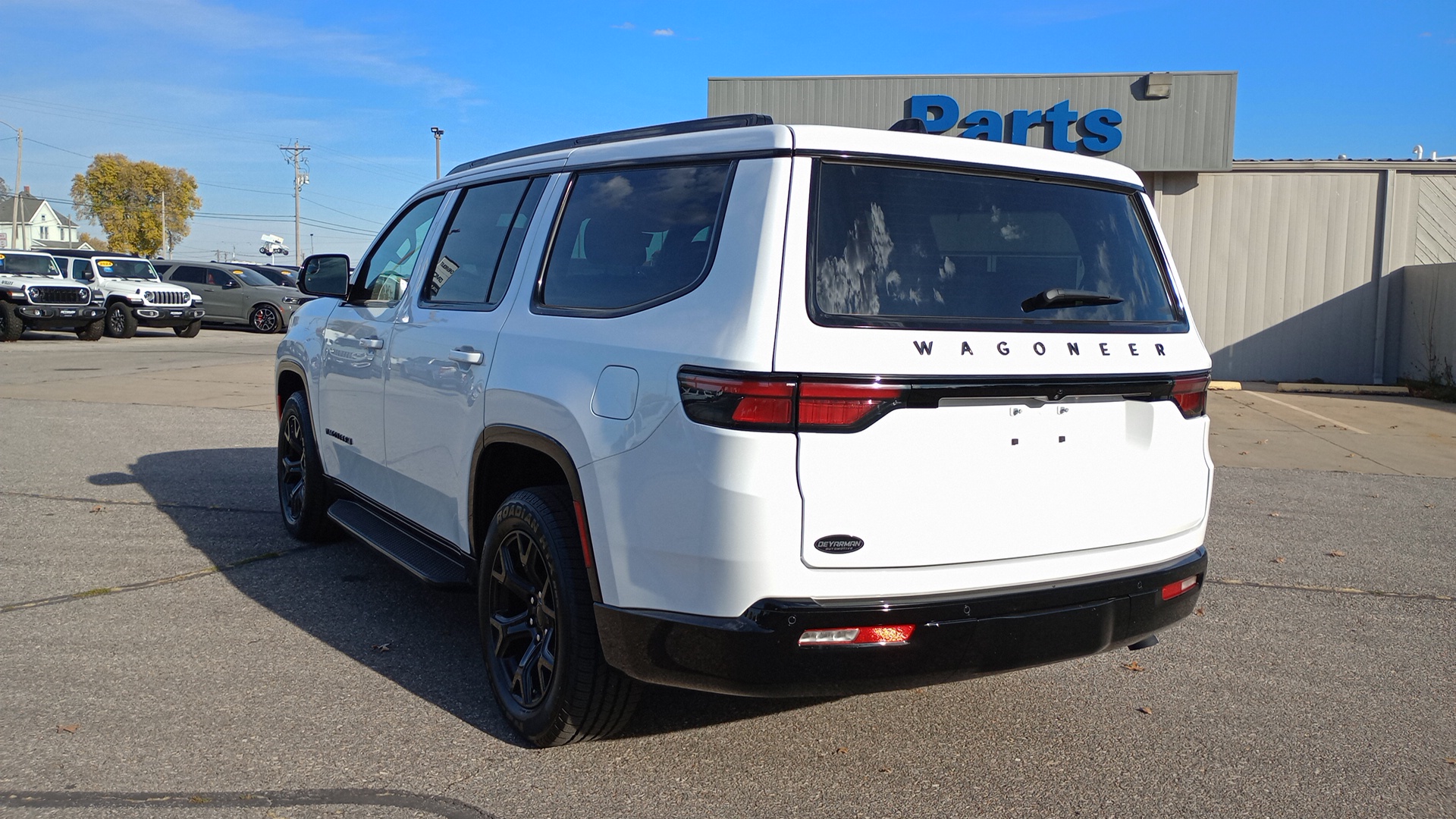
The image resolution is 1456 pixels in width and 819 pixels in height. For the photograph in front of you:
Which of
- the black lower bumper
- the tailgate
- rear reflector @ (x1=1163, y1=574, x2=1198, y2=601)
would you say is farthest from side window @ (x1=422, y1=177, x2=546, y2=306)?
rear reflector @ (x1=1163, y1=574, x2=1198, y2=601)

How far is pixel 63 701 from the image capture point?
151 inches

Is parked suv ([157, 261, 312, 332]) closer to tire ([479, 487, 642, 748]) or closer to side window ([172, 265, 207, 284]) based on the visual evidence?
side window ([172, 265, 207, 284])

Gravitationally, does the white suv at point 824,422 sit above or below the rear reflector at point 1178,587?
above

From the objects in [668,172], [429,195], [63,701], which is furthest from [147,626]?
[668,172]

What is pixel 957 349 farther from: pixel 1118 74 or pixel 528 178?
pixel 1118 74

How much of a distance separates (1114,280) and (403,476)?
2853 mm

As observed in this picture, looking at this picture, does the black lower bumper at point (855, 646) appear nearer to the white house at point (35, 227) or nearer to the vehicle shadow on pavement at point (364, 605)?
the vehicle shadow on pavement at point (364, 605)

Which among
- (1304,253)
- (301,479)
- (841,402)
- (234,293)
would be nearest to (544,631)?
(841,402)

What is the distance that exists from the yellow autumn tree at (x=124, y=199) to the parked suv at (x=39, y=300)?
3041 inches

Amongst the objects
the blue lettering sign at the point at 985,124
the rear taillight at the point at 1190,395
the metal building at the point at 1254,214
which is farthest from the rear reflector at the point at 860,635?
the blue lettering sign at the point at 985,124

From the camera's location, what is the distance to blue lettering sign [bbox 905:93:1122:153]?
59.8 feet

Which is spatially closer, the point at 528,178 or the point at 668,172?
the point at 668,172

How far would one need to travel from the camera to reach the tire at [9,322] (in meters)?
22.7

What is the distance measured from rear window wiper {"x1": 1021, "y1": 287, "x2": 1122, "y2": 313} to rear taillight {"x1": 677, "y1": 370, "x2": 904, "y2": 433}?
1.91ft
